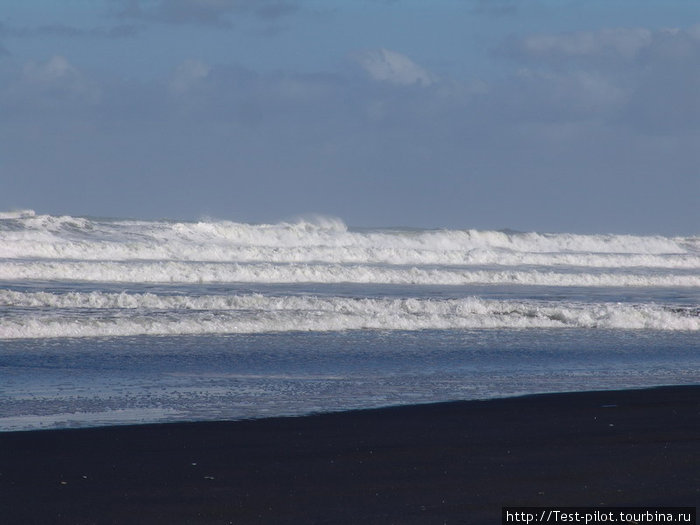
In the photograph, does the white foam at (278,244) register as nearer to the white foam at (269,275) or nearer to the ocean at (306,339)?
the white foam at (269,275)

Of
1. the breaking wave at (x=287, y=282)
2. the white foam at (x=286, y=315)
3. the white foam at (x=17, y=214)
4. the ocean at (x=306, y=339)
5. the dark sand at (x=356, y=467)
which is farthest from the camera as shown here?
the white foam at (x=17, y=214)

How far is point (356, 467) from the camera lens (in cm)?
480

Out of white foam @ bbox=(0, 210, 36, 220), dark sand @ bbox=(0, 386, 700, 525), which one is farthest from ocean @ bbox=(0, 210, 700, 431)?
white foam @ bbox=(0, 210, 36, 220)

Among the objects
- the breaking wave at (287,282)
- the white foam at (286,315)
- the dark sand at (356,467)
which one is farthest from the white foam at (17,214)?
the dark sand at (356,467)

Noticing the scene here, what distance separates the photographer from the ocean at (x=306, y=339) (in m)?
7.23

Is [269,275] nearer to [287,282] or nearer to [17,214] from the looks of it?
[287,282]

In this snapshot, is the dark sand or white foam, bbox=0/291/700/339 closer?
the dark sand

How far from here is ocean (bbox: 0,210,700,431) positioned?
23.7 ft

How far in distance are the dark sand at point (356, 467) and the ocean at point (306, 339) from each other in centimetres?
73

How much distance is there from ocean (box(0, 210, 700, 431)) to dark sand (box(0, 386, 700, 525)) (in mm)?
731

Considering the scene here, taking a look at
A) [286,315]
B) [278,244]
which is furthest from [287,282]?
[278,244]

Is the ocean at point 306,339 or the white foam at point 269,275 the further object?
the white foam at point 269,275

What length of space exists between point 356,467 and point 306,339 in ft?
21.1

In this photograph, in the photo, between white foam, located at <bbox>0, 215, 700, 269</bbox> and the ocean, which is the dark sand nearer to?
the ocean
